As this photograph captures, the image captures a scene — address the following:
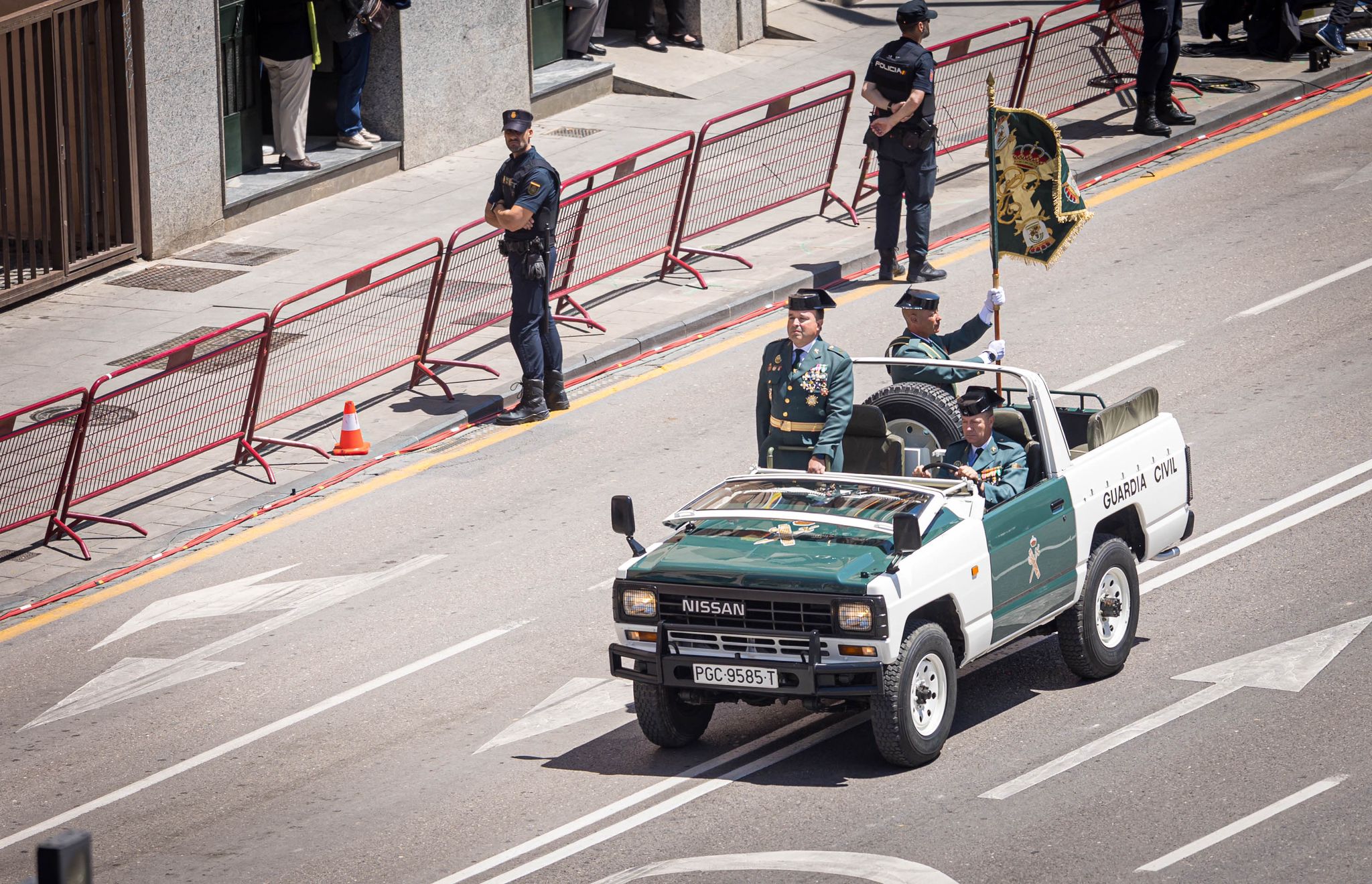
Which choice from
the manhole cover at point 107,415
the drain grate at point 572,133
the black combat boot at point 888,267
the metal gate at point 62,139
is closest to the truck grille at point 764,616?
the manhole cover at point 107,415

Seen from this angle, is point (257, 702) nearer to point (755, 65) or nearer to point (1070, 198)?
point (1070, 198)

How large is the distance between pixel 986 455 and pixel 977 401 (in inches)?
12.0

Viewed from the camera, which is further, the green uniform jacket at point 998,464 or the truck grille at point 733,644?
the green uniform jacket at point 998,464

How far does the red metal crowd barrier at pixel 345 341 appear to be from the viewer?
15.6 meters

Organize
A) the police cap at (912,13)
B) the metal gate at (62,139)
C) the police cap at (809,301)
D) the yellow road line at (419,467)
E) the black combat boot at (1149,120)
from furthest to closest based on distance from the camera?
the black combat boot at (1149,120) → the metal gate at (62,139) → the police cap at (912,13) → the yellow road line at (419,467) → the police cap at (809,301)

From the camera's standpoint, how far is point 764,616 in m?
9.47

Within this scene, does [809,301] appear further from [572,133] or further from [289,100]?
[572,133]

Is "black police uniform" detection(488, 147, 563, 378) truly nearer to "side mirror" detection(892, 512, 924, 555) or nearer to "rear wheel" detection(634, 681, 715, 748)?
"rear wheel" detection(634, 681, 715, 748)

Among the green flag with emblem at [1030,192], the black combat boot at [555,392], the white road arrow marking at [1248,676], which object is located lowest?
the black combat boot at [555,392]

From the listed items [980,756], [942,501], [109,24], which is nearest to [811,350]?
[942,501]

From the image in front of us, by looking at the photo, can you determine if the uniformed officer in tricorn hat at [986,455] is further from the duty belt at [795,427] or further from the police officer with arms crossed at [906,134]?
the police officer with arms crossed at [906,134]

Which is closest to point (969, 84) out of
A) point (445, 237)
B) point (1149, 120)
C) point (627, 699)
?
point (1149, 120)

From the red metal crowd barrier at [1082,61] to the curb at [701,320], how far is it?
4.54 feet

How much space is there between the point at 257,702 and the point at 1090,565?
4.77m
